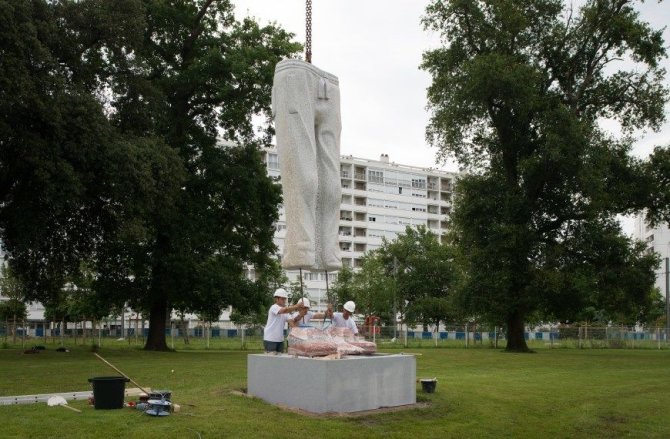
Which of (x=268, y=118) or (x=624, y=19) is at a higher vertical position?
(x=624, y=19)

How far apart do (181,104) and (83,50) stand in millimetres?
7152

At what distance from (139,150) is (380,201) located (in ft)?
277

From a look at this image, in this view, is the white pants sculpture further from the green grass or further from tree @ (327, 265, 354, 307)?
tree @ (327, 265, 354, 307)

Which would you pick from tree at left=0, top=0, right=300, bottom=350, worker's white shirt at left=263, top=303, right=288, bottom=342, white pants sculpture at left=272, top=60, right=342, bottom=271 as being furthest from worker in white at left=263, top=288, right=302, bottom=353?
tree at left=0, top=0, right=300, bottom=350

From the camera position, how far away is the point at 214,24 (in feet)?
122

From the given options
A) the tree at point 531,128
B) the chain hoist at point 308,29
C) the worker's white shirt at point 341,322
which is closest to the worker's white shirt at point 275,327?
the worker's white shirt at point 341,322

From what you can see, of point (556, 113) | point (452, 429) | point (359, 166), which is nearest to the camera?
point (452, 429)

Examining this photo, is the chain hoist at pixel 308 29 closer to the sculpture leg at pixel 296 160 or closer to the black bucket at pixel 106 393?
the sculpture leg at pixel 296 160

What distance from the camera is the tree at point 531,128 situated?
3444cm

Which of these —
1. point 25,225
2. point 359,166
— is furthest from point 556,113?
point 359,166

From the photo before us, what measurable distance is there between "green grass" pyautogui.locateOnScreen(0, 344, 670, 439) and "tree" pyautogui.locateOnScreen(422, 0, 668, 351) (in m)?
13.3

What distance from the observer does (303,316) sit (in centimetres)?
1338

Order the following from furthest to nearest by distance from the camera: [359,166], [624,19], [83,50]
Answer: [359,166] < [624,19] < [83,50]

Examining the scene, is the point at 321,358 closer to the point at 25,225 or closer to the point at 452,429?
the point at 452,429
